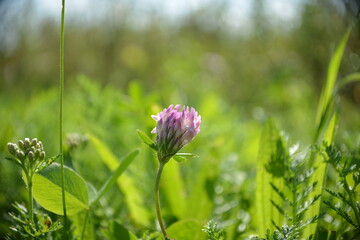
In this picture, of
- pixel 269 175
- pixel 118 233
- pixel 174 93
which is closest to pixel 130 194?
pixel 118 233

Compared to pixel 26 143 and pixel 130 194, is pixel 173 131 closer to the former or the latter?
pixel 26 143

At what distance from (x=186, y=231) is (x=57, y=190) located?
206 millimetres

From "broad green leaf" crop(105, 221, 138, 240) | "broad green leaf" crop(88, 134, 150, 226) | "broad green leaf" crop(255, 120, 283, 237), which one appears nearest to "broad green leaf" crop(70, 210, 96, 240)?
"broad green leaf" crop(105, 221, 138, 240)

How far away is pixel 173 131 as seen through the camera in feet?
1.69

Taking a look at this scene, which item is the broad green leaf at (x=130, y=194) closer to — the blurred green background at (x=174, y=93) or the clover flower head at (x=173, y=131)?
the blurred green background at (x=174, y=93)

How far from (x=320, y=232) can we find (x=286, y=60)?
8.54 feet

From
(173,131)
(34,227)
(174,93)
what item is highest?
(174,93)

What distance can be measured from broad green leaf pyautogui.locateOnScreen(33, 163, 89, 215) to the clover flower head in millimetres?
169

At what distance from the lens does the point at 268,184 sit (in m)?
0.64

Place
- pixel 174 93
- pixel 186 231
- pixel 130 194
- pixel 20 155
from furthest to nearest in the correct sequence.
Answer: pixel 174 93, pixel 130 194, pixel 186 231, pixel 20 155

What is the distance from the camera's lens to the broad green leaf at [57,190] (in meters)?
0.58

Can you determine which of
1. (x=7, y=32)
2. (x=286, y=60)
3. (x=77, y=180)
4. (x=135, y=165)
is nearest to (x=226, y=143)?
(x=135, y=165)

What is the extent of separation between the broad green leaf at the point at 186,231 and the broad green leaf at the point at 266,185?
10cm

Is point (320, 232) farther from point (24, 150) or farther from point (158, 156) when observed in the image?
point (24, 150)
